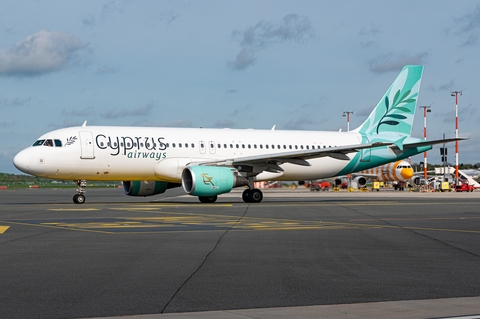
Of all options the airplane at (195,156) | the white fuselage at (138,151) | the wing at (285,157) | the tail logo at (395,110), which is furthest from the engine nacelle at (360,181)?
the wing at (285,157)

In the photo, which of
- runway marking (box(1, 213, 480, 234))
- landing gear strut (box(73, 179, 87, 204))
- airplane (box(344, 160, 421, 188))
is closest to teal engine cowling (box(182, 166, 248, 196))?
landing gear strut (box(73, 179, 87, 204))

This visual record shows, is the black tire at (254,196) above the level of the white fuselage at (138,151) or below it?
below

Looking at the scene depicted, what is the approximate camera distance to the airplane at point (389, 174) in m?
71.2

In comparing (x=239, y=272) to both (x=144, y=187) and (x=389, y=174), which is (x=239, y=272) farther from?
(x=389, y=174)

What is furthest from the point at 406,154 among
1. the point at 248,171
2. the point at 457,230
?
the point at 457,230

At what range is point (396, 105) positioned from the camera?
132 ft

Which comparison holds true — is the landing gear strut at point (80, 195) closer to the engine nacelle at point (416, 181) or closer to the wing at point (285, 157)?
the wing at point (285, 157)

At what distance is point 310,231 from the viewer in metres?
16.7

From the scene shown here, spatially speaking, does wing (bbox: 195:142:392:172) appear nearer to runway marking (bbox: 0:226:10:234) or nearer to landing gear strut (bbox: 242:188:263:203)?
landing gear strut (bbox: 242:188:263:203)

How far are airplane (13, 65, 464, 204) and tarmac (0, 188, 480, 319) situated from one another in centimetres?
1336

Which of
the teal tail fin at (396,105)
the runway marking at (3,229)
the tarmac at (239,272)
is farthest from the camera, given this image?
the teal tail fin at (396,105)

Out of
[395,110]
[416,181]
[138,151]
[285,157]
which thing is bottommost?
[416,181]

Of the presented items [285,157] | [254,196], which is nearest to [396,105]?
[285,157]

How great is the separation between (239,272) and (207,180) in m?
20.9
